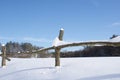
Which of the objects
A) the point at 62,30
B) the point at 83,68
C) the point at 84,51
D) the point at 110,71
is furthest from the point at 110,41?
the point at 84,51

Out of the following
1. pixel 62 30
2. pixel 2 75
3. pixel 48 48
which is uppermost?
pixel 62 30

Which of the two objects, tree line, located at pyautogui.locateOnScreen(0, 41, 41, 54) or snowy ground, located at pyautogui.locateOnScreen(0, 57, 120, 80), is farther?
tree line, located at pyautogui.locateOnScreen(0, 41, 41, 54)

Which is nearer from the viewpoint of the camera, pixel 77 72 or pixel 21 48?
pixel 77 72

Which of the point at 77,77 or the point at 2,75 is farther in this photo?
the point at 2,75

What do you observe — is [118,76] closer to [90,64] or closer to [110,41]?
[110,41]

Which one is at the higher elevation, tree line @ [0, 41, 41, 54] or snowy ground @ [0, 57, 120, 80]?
tree line @ [0, 41, 41, 54]

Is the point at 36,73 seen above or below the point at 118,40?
below

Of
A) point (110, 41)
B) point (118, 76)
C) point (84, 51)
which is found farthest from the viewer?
point (84, 51)

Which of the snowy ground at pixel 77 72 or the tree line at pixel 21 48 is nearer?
the snowy ground at pixel 77 72

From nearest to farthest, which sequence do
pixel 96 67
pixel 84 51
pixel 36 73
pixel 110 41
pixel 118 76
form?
1. pixel 118 76
2. pixel 110 41
3. pixel 96 67
4. pixel 36 73
5. pixel 84 51

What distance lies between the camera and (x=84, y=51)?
108ft

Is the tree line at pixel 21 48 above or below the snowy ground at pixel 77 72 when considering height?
above

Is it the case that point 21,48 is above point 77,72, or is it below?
above

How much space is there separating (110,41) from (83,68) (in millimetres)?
1055
